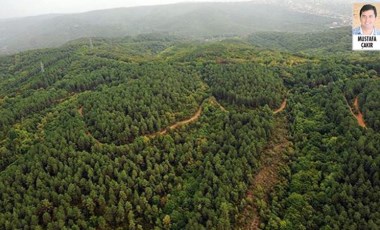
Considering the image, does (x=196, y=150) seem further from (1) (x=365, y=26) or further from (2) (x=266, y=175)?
(1) (x=365, y=26)

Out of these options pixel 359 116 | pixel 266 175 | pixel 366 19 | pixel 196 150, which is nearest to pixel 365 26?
pixel 366 19

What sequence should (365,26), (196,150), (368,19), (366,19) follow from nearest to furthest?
1. (366,19)
2. (368,19)
3. (365,26)
4. (196,150)

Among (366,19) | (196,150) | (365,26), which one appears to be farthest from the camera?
(196,150)

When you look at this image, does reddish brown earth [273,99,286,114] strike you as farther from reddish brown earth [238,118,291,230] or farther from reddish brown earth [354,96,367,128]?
reddish brown earth [354,96,367,128]

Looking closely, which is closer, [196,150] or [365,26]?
[365,26]

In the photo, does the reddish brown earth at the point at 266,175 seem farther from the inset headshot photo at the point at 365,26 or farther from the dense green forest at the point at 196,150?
the inset headshot photo at the point at 365,26

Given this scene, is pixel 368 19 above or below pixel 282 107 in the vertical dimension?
above

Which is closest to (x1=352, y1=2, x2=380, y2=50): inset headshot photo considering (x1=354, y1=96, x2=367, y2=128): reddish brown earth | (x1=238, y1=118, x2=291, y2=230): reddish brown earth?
(x1=354, y1=96, x2=367, y2=128): reddish brown earth

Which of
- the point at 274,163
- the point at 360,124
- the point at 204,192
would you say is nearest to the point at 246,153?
the point at 274,163
